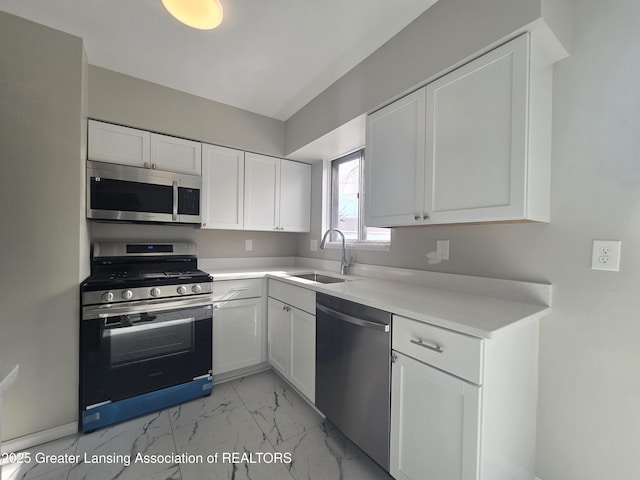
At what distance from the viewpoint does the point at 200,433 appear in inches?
69.7

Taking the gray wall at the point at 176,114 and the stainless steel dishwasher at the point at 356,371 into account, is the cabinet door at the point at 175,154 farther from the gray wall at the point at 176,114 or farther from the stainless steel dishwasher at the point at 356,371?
the stainless steel dishwasher at the point at 356,371

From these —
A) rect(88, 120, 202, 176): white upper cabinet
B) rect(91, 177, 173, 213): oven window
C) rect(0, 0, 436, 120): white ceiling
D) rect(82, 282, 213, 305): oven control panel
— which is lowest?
rect(82, 282, 213, 305): oven control panel

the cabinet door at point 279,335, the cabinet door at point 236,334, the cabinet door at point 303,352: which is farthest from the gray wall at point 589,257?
the cabinet door at point 236,334

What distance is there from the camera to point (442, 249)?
1835 millimetres

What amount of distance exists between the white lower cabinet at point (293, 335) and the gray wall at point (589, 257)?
127 centimetres

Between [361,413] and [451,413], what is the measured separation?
1.82 feet

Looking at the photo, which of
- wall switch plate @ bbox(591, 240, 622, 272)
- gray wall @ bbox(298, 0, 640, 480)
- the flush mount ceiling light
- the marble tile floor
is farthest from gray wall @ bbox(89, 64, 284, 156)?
wall switch plate @ bbox(591, 240, 622, 272)

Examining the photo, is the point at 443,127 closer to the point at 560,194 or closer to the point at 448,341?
the point at 560,194

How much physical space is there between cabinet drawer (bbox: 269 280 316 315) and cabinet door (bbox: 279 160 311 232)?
797mm

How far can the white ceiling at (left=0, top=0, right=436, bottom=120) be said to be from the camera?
5.21 feet

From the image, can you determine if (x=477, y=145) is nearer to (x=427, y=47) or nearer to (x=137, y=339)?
(x=427, y=47)

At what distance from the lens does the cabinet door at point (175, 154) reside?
234 centimetres

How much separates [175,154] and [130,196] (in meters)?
0.51

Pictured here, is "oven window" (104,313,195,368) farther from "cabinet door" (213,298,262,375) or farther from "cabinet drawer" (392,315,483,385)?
"cabinet drawer" (392,315,483,385)
